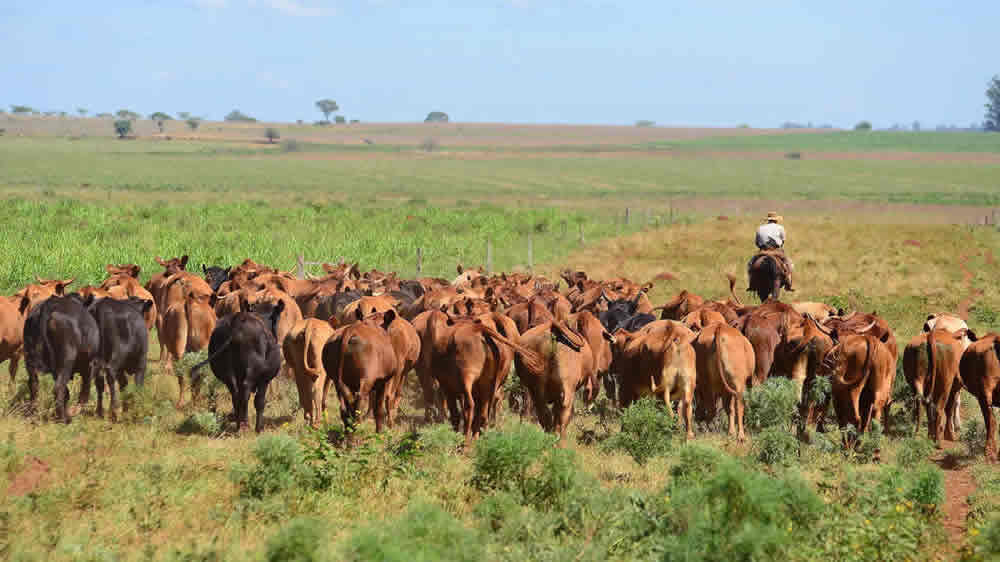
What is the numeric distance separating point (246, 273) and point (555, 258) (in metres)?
19.3

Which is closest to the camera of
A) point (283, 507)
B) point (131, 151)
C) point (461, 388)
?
point (283, 507)

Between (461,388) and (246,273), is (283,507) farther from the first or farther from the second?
(246,273)

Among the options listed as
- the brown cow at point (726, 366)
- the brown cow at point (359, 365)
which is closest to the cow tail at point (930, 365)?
the brown cow at point (726, 366)

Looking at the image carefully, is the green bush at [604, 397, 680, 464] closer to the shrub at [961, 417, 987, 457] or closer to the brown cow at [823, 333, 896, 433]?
the brown cow at [823, 333, 896, 433]

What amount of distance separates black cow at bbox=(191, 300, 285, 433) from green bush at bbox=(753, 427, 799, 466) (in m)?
5.79

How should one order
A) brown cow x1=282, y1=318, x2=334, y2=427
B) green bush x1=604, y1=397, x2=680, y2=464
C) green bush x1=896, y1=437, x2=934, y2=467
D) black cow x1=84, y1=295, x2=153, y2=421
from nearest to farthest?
green bush x1=604, y1=397, x2=680, y2=464 → green bush x1=896, y1=437, x2=934, y2=467 → brown cow x1=282, y1=318, x2=334, y2=427 → black cow x1=84, y1=295, x2=153, y2=421

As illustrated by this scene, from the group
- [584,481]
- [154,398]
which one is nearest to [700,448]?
[584,481]

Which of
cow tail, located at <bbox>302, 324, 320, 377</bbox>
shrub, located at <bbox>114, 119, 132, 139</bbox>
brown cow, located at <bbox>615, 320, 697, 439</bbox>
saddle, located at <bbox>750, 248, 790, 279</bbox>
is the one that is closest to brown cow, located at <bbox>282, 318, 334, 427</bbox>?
cow tail, located at <bbox>302, 324, 320, 377</bbox>

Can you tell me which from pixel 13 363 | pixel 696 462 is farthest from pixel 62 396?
pixel 696 462

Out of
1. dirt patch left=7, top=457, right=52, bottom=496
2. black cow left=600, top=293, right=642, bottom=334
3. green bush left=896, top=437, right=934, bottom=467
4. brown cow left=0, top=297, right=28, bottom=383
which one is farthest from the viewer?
black cow left=600, top=293, right=642, bottom=334

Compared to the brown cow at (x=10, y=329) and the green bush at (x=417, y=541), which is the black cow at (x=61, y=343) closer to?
the brown cow at (x=10, y=329)

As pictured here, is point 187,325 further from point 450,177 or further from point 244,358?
point 450,177

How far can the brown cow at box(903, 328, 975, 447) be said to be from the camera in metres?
15.1

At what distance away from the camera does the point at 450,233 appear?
159 ft
